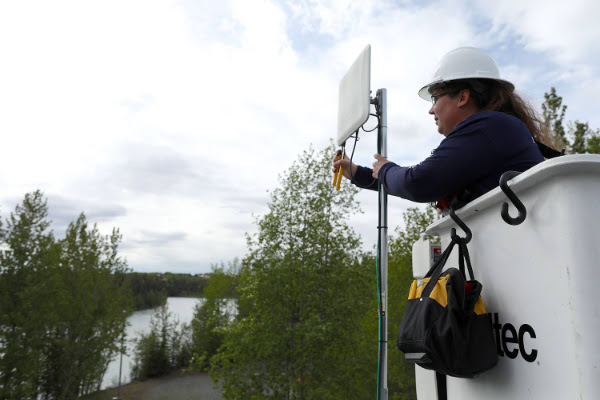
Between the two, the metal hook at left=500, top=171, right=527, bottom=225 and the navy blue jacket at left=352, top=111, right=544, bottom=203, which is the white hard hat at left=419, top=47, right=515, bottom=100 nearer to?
the navy blue jacket at left=352, top=111, right=544, bottom=203

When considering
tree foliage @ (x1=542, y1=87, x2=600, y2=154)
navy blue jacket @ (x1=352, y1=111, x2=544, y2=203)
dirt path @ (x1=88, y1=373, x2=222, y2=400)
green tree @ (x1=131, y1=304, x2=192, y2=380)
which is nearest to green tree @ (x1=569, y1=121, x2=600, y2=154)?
tree foliage @ (x1=542, y1=87, x2=600, y2=154)

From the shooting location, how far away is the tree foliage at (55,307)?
68.7 ft

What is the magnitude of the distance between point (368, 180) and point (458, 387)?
1.50 meters

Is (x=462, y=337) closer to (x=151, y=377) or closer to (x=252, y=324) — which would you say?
(x=252, y=324)

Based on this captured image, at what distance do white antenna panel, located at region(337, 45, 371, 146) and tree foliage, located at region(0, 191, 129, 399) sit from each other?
22351 millimetres

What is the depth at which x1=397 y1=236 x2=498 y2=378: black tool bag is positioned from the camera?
1.45m

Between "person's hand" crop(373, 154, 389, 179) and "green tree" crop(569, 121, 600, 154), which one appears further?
"green tree" crop(569, 121, 600, 154)

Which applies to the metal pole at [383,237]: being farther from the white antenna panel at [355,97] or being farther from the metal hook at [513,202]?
the metal hook at [513,202]

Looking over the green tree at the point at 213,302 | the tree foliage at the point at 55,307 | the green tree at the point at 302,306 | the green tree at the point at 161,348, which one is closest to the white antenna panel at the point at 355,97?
the green tree at the point at 302,306

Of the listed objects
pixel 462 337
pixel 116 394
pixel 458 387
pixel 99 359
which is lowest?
pixel 116 394

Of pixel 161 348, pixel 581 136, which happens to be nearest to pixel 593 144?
pixel 581 136

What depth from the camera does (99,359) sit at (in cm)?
2728

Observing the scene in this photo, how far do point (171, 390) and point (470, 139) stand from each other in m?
45.6

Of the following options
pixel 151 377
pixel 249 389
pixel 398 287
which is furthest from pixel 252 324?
pixel 151 377
